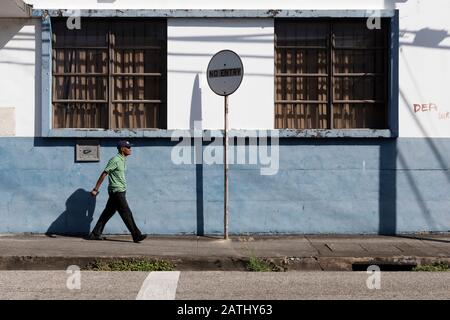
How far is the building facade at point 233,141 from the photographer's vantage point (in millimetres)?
11273

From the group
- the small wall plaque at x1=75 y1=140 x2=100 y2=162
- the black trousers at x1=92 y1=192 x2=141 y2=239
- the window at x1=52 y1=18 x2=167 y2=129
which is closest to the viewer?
the black trousers at x1=92 y1=192 x2=141 y2=239

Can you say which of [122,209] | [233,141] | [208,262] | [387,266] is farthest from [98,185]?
[387,266]

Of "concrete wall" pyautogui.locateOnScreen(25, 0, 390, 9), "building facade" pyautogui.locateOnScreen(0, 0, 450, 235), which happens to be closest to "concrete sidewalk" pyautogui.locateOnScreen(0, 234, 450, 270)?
"building facade" pyautogui.locateOnScreen(0, 0, 450, 235)

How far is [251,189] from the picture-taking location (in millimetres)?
11367

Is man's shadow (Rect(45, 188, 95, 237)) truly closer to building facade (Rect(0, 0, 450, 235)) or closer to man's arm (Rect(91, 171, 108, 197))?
building facade (Rect(0, 0, 450, 235))

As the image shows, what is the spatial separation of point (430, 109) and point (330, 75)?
1.76m

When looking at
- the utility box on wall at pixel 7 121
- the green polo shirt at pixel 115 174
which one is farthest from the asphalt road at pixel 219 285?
the utility box on wall at pixel 7 121

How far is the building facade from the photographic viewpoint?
1127 cm

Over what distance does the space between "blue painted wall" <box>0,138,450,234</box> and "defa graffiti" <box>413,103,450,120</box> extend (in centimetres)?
45

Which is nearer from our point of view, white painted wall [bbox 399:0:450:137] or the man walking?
the man walking

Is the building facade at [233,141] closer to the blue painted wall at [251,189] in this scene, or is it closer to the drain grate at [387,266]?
the blue painted wall at [251,189]

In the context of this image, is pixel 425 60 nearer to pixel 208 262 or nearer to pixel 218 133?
pixel 218 133

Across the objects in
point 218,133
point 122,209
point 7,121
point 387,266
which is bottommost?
point 387,266

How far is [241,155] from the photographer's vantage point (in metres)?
11.3
